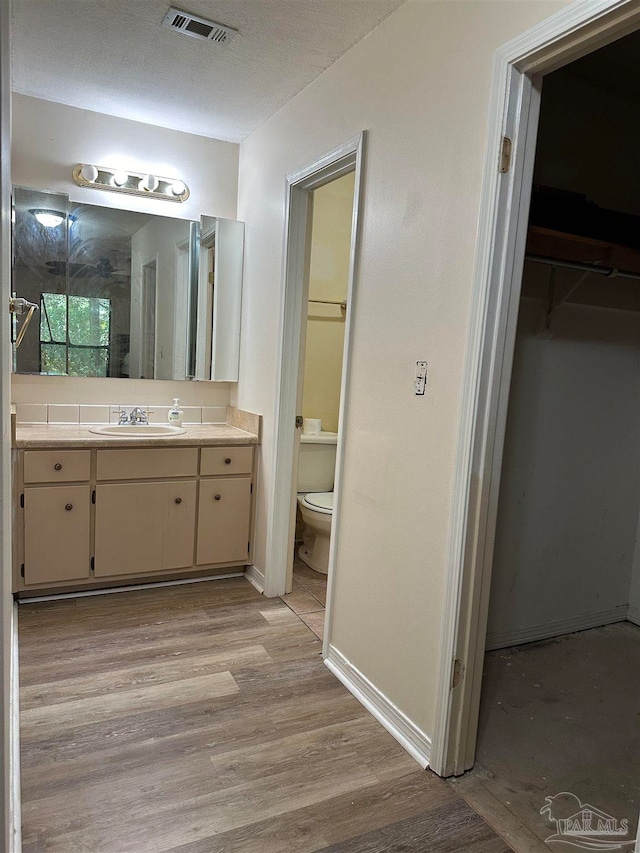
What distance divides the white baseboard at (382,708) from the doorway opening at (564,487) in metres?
0.11

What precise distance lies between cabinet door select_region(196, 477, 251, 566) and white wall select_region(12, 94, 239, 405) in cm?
64

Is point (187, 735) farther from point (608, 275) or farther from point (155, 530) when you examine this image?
point (608, 275)

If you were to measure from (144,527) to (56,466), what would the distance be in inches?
20.7

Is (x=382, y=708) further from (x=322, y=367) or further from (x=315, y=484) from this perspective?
(x=322, y=367)

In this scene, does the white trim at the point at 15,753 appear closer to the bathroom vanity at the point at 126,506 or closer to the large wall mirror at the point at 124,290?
the bathroom vanity at the point at 126,506

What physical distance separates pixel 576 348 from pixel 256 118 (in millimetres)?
1968

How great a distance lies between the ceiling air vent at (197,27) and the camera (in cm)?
211

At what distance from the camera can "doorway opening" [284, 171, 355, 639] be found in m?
3.45

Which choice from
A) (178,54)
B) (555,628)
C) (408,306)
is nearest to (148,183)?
(178,54)

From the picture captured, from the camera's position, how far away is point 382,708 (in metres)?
2.07

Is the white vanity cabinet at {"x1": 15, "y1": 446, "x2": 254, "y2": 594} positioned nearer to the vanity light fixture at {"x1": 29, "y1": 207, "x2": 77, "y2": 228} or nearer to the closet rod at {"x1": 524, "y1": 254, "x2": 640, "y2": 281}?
the vanity light fixture at {"x1": 29, "y1": 207, "x2": 77, "y2": 228}

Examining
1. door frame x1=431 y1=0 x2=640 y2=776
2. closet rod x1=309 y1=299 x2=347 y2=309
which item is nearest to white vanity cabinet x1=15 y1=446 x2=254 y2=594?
closet rod x1=309 y1=299 x2=347 y2=309

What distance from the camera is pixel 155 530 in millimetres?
2994

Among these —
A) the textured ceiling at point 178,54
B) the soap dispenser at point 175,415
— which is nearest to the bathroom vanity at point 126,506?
the soap dispenser at point 175,415
